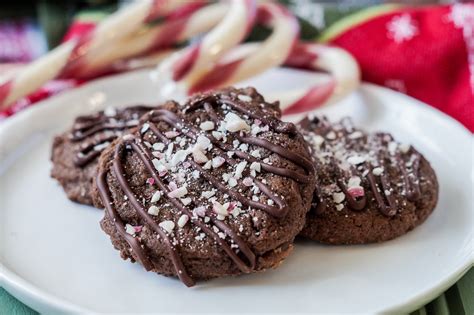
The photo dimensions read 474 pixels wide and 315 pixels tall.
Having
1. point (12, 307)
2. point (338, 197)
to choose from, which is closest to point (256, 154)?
Result: point (338, 197)

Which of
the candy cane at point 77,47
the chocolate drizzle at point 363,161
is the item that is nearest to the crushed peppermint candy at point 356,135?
the chocolate drizzle at point 363,161

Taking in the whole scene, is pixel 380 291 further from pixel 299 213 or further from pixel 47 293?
pixel 47 293

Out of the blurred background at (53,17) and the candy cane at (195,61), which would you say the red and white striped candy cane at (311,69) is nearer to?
the candy cane at (195,61)

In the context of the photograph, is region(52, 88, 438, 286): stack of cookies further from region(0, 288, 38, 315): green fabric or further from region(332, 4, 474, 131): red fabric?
region(332, 4, 474, 131): red fabric

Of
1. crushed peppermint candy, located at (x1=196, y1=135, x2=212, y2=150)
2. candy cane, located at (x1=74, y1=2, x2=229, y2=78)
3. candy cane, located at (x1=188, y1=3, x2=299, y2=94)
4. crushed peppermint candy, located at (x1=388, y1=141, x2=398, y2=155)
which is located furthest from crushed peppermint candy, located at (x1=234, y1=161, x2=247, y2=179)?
candy cane, located at (x1=74, y1=2, x2=229, y2=78)

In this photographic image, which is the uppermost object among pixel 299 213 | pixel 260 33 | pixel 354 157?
pixel 299 213

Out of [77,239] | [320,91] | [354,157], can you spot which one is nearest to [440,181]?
[354,157]
